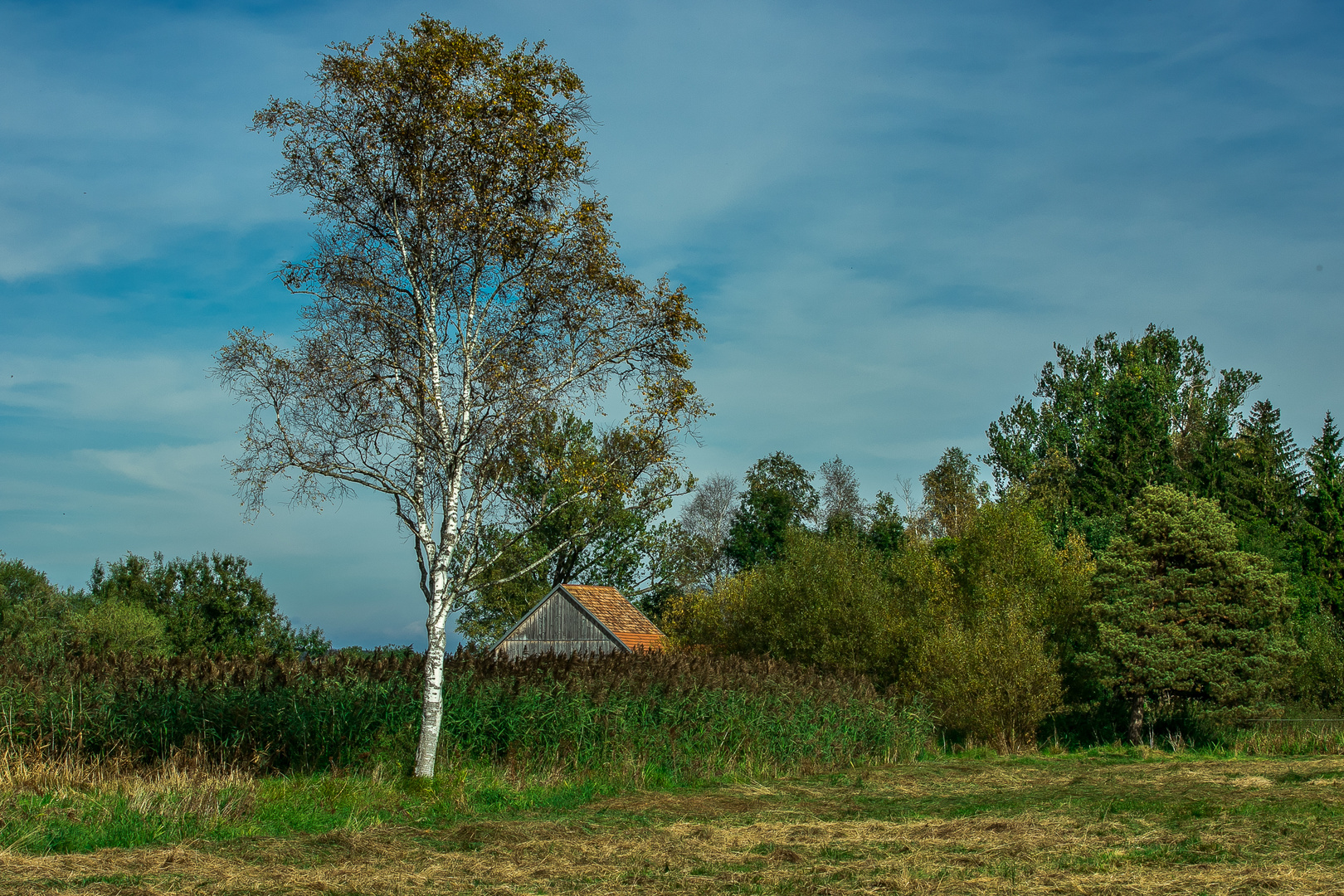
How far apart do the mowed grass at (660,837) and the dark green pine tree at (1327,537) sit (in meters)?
31.0

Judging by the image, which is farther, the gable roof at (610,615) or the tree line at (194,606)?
the gable roof at (610,615)

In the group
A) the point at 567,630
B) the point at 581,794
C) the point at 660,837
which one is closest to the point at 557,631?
the point at 567,630

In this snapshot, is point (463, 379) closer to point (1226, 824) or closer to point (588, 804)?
point (588, 804)

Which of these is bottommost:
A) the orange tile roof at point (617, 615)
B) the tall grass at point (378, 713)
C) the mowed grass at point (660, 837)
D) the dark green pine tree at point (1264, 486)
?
the mowed grass at point (660, 837)

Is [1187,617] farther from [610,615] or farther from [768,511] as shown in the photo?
[768,511]

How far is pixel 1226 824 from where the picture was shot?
8.79m

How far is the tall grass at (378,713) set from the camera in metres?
11.4

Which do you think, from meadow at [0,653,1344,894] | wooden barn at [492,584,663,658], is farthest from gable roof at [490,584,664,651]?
meadow at [0,653,1344,894]

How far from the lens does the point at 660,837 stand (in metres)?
8.45

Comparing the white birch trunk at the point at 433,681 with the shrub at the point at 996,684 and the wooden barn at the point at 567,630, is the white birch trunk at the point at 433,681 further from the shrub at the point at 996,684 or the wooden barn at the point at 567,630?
the wooden barn at the point at 567,630

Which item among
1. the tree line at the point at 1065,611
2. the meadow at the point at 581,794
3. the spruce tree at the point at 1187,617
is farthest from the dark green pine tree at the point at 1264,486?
the meadow at the point at 581,794

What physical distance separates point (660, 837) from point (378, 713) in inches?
195

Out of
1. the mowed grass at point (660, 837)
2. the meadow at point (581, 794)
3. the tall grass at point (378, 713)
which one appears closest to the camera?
the mowed grass at point (660, 837)

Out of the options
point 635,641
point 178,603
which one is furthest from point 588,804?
point 635,641
